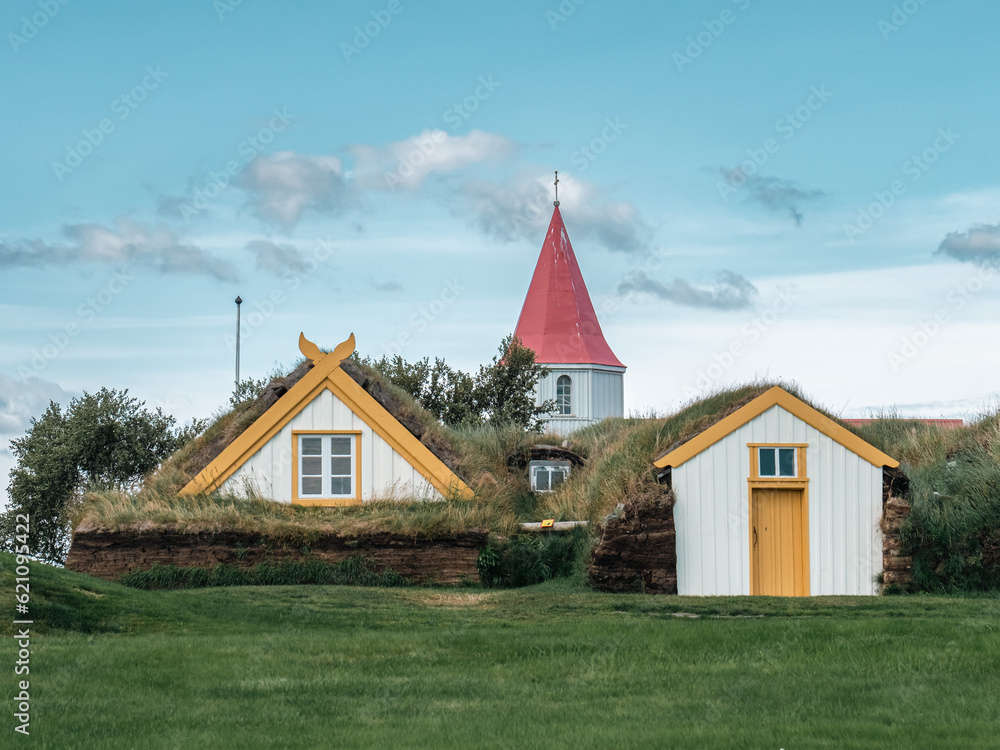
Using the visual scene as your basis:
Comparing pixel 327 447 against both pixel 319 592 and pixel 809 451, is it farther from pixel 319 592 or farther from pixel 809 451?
pixel 809 451

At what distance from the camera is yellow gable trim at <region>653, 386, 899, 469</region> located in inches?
797

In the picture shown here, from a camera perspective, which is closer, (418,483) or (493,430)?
(418,483)

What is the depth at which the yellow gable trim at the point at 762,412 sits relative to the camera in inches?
797

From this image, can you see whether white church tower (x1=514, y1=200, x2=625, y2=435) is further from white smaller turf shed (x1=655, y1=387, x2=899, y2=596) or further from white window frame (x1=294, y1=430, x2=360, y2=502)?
white smaller turf shed (x1=655, y1=387, x2=899, y2=596)

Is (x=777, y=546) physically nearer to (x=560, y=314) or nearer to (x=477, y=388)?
(x=477, y=388)

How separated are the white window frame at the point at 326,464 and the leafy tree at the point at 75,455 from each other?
1561 centimetres

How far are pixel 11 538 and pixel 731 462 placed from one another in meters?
26.2

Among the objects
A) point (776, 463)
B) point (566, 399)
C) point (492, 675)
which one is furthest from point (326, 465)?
point (566, 399)

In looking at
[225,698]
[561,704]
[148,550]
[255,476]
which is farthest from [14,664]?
[255,476]

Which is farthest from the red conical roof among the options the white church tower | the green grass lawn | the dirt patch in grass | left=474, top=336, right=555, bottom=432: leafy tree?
the green grass lawn

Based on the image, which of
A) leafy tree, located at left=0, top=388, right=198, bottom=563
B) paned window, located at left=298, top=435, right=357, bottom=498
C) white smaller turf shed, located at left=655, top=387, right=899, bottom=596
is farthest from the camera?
leafy tree, located at left=0, top=388, right=198, bottom=563

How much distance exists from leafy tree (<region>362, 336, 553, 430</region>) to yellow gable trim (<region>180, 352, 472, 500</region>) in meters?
18.3

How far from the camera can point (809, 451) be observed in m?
20.5

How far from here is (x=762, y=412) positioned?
20422 mm
